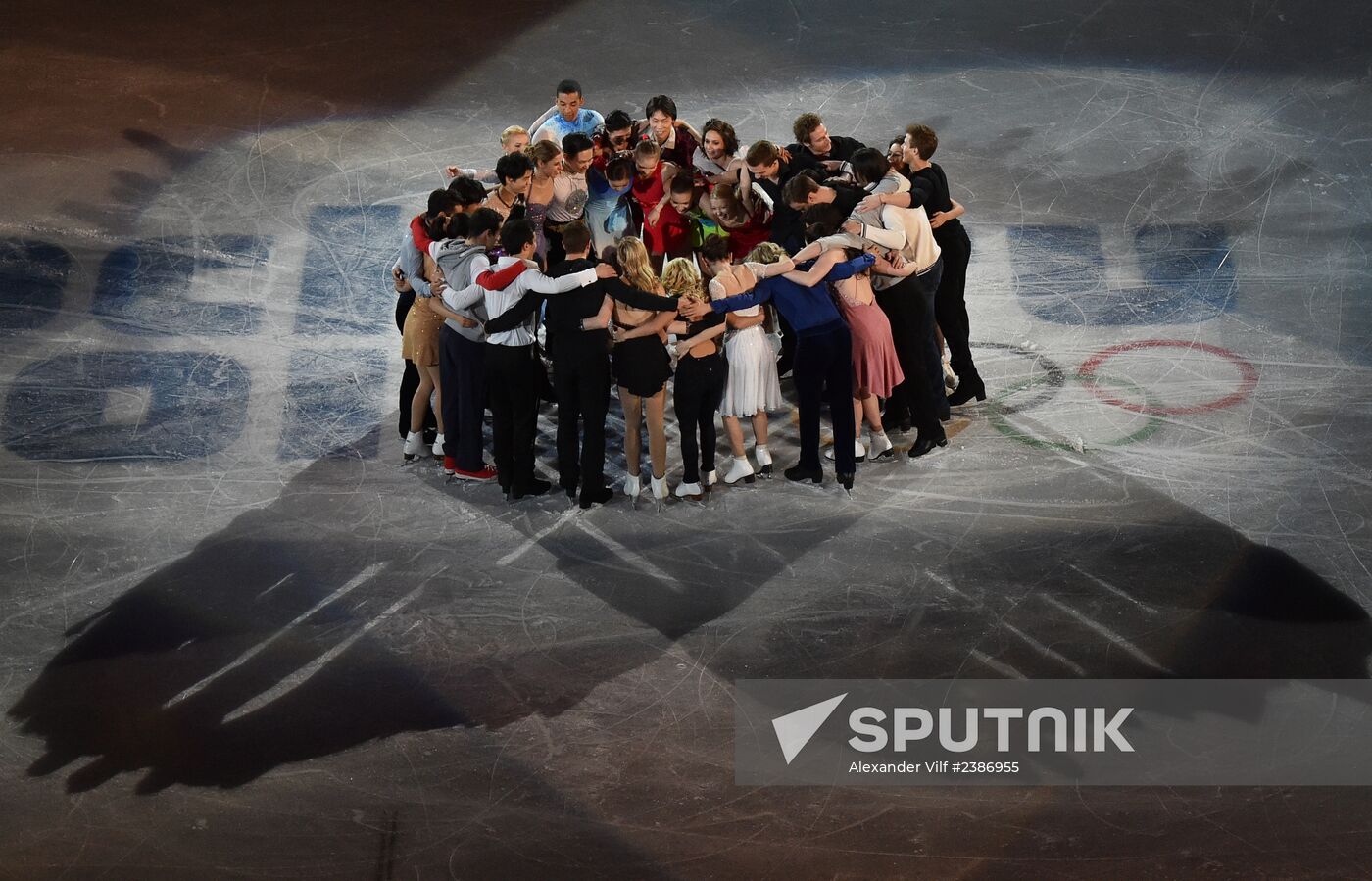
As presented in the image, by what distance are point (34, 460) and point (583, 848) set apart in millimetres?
4717

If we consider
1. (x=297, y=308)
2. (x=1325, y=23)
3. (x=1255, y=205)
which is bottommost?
(x=297, y=308)

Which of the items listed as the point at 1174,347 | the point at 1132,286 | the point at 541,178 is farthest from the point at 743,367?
the point at 1132,286

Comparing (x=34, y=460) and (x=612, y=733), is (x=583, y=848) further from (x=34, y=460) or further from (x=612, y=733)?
(x=34, y=460)

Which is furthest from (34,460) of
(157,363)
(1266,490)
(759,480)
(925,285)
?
(1266,490)

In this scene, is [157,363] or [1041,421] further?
[157,363]

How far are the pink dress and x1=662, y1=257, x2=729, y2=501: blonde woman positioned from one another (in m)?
0.76

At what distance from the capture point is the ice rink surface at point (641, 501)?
6.71m

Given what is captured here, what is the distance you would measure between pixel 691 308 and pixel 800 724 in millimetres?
2417

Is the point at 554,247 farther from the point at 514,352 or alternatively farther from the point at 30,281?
the point at 30,281

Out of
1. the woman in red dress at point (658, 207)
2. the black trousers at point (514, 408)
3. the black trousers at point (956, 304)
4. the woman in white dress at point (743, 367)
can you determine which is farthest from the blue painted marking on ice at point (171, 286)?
the black trousers at point (956, 304)

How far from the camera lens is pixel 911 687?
290 inches

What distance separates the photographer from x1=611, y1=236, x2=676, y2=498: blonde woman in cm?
832

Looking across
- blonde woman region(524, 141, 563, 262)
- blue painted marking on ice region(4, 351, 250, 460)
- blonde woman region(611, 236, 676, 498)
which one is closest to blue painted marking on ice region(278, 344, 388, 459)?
blue painted marking on ice region(4, 351, 250, 460)

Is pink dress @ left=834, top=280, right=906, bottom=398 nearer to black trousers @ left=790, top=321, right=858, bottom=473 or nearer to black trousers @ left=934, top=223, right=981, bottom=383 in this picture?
black trousers @ left=790, top=321, right=858, bottom=473
